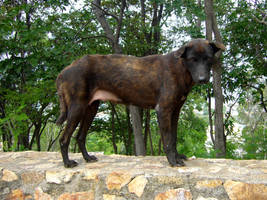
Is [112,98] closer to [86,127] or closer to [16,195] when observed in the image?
[86,127]

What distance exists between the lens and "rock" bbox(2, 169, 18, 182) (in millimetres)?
3625

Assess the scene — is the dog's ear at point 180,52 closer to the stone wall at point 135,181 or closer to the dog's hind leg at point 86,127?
the stone wall at point 135,181

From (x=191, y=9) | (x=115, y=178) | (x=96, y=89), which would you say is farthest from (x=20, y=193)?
(x=191, y=9)

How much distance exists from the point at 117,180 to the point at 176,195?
72 cm

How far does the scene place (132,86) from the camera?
357cm

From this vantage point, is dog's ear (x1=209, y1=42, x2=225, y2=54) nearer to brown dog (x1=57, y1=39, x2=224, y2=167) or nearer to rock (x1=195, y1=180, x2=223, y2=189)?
brown dog (x1=57, y1=39, x2=224, y2=167)

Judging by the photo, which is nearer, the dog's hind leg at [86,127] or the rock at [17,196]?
the rock at [17,196]

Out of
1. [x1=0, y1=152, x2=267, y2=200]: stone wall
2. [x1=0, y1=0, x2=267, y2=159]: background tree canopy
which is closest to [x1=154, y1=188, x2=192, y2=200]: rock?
[x1=0, y1=152, x2=267, y2=200]: stone wall

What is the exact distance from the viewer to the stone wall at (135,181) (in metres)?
Result: 2.81

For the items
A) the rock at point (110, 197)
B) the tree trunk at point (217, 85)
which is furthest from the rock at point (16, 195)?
the tree trunk at point (217, 85)

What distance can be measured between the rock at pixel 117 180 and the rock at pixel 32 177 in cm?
98

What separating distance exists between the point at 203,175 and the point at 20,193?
2.43 meters

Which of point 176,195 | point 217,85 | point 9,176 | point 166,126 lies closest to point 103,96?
point 166,126

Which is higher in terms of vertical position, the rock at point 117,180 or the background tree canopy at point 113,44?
the background tree canopy at point 113,44
